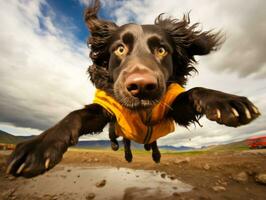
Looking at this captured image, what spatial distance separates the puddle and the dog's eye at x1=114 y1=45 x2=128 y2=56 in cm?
327

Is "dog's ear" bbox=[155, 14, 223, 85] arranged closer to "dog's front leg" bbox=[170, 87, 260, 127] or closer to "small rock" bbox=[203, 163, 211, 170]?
"dog's front leg" bbox=[170, 87, 260, 127]

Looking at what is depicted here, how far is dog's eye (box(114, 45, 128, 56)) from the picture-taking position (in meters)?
3.85

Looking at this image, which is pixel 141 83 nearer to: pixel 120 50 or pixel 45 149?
pixel 45 149

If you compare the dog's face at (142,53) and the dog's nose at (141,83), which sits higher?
the dog's face at (142,53)

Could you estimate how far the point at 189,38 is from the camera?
4.64 m

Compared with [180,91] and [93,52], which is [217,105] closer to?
[180,91]

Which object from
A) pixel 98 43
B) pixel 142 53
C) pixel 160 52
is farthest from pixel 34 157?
pixel 98 43

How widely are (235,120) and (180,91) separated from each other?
4.69ft

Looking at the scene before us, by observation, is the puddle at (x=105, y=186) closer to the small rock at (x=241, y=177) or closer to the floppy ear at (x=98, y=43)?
the small rock at (x=241, y=177)

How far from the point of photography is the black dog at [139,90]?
2.37 m

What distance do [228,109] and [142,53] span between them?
1.56m

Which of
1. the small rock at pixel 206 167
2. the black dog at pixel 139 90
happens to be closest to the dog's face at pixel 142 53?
the black dog at pixel 139 90

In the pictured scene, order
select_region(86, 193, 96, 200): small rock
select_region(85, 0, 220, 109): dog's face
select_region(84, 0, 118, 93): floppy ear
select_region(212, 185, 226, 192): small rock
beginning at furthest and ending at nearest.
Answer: select_region(212, 185, 226, 192): small rock
select_region(86, 193, 96, 200): small rock
select_region(84, 0, 118, 93): floppy ear
select_region(85, 0, 220, 109): dog's face

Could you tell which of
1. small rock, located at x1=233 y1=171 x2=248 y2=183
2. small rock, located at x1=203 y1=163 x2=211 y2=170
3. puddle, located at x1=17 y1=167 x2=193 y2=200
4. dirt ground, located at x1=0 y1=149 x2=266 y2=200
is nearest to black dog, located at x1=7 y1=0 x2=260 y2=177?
puddle, located at x1=17 y1=167 x2=193 y2=200
